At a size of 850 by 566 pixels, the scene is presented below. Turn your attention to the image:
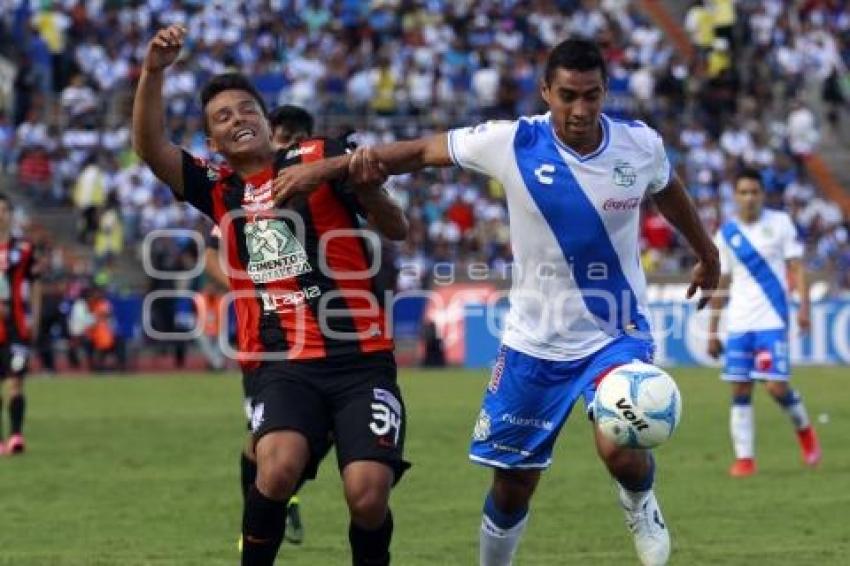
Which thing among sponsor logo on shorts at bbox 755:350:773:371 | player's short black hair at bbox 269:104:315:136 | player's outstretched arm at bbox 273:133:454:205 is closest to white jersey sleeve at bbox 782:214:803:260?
sponsor logo on shorts at bbox 755:350:773:371

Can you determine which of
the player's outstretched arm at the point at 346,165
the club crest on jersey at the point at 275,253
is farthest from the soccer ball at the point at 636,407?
the club crest on jersey at the point at 275,253

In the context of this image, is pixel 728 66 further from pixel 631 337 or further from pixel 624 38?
pixel 631 337

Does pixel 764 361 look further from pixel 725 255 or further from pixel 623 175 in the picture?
pixel 623 175

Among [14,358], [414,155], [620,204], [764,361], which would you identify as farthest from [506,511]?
[14,358]

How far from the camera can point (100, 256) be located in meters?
32.3

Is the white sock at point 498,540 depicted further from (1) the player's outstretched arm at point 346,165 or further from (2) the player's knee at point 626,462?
(1) the player's outstretched arm at point 346,165

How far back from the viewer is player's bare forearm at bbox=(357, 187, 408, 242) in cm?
845

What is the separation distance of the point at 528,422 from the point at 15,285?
9851 millimetres

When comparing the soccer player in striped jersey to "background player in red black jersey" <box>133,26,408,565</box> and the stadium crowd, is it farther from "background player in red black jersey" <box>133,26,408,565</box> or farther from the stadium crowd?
the stadium crowd

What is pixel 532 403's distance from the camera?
8984 millimetres

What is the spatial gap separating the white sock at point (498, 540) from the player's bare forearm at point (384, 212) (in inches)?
63.3

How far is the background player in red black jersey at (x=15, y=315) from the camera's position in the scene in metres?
17.7

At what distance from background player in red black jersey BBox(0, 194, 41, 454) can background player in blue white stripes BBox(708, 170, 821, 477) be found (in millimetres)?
6674

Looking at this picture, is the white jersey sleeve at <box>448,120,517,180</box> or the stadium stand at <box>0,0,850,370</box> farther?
the stadium stand at <box>0,0,850,370</box>
